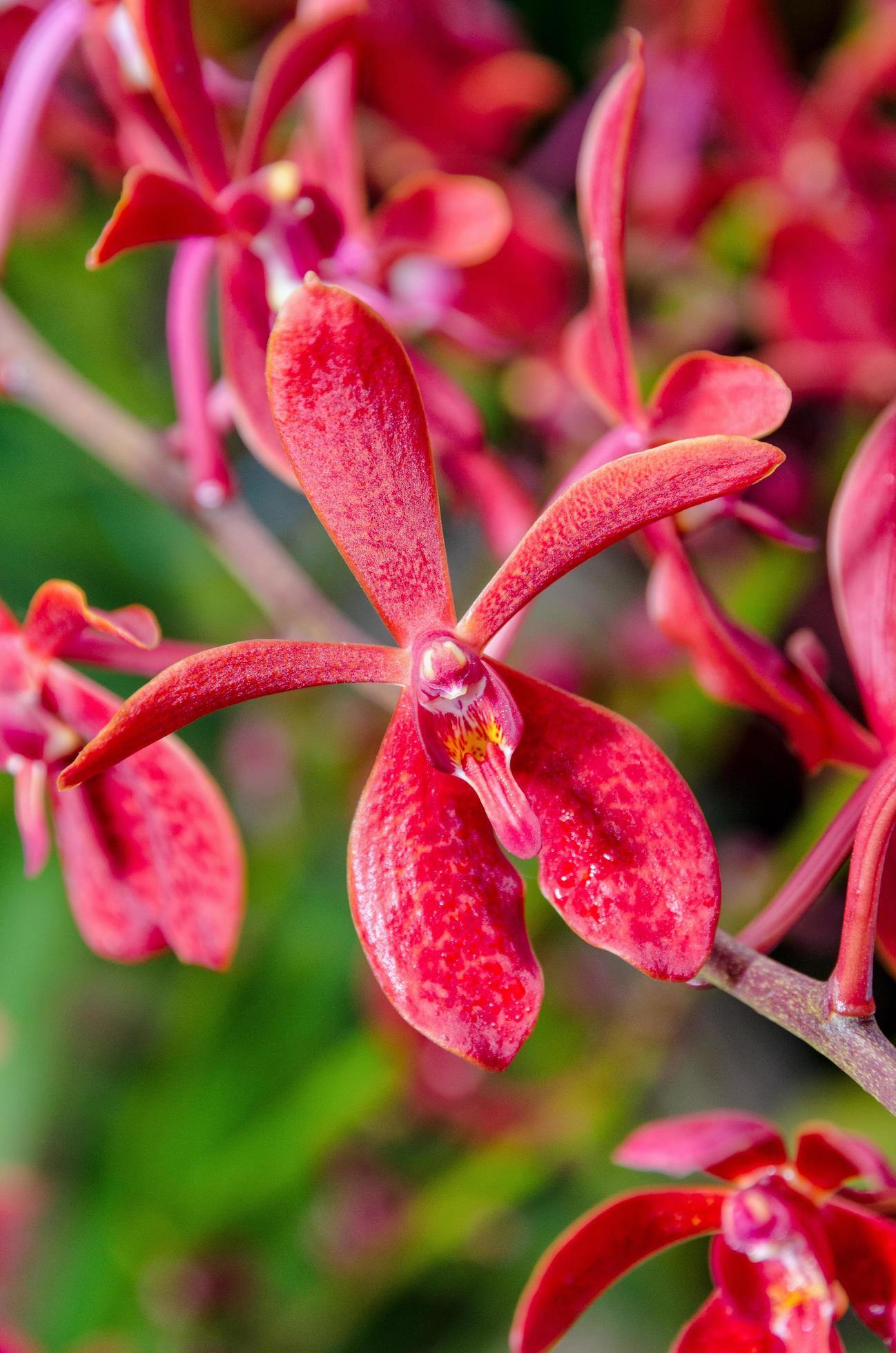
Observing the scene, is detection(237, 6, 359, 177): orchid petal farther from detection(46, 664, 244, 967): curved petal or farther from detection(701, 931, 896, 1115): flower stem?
detection(701, 931, 896, 1115): flower stem

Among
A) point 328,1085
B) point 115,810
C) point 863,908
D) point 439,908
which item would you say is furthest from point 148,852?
point 328,1085

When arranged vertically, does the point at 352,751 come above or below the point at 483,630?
below

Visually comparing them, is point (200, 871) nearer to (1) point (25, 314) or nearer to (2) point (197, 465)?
(2) point (197, 465)

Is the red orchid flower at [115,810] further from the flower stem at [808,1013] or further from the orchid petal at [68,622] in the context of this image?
the flower stem at [808,1013]

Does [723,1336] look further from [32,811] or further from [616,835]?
[32,811]

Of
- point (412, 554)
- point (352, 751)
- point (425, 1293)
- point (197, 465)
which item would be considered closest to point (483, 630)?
point (412, 554)

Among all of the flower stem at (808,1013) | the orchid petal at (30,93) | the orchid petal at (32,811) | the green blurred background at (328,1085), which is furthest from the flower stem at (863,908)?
the green blurred background at (328,1085)
